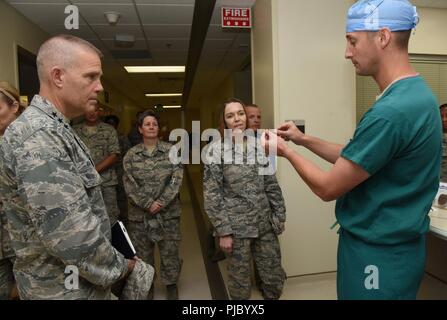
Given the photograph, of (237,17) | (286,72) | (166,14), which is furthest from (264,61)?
(166,14)

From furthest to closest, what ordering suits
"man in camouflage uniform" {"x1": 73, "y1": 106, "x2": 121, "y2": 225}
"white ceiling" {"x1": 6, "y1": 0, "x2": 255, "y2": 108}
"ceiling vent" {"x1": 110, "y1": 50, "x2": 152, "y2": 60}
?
"ceiling vent" {"x1": 110, "y1": 50, "x2": 152, "y2": 60}
"man in camouflage uniform" {"x1": 73, "y1": 106, "x2": 121, "y2": 225}
"white ceiling" {"x1": 6, "y1": 0, "x2": 255, "y2": 108}

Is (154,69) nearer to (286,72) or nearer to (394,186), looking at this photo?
(286,72)

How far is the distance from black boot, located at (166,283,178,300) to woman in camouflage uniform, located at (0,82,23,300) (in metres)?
1.10

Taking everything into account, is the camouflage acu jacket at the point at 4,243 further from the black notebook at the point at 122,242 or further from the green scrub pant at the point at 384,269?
the green scrub pant at the point at 384,269

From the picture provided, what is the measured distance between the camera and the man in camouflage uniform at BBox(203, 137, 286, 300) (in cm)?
223

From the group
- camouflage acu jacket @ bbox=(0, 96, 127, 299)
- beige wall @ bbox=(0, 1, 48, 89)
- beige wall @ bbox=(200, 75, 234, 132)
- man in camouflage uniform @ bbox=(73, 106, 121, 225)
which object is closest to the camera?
camouflage acu jacket @ bbox=(0, 96, 127, 299)

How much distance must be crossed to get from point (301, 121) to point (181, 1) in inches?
64.2

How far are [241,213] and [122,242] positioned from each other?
46.2 inches

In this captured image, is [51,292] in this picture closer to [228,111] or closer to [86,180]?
[86,180]

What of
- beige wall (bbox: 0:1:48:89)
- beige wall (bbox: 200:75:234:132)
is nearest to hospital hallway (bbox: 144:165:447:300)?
beige wall (bbox: 0:1:48:89)

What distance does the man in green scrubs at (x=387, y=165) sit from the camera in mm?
964

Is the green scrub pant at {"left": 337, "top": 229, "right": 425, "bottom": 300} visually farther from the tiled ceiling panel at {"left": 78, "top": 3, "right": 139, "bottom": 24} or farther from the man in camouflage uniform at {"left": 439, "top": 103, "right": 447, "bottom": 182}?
the tiled ceiling panel at {"left": 78, "top": 3, "right": 139, "bottom": 24}

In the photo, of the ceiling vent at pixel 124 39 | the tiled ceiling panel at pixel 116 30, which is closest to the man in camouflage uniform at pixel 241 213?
the tiled ceiling panel at pixel 116 30

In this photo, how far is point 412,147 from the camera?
980 mm
